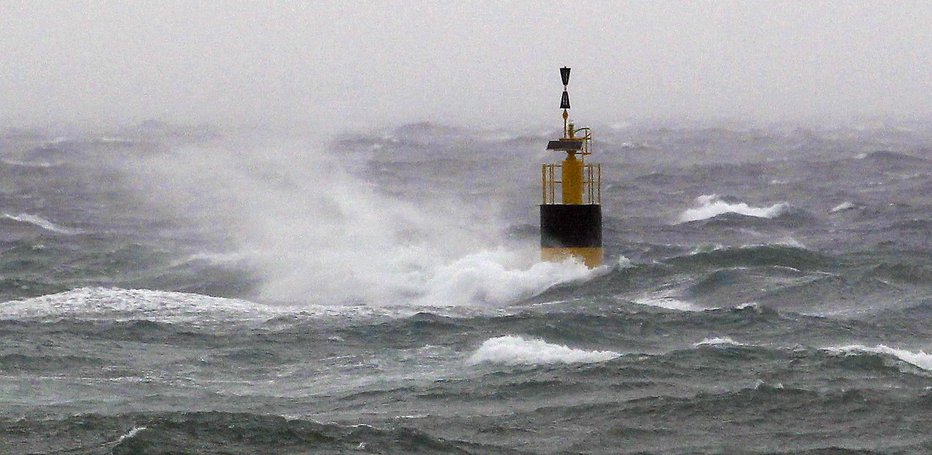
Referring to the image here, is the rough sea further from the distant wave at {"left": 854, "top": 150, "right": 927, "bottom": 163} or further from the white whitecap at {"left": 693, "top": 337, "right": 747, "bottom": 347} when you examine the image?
the distant wave at {"left": 854, "top": 150, "right": 927, "bottom": 163}

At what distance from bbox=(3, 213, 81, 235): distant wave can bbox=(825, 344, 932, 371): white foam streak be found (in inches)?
1106

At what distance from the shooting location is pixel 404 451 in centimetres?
2206

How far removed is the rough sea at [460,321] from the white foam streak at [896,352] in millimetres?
77

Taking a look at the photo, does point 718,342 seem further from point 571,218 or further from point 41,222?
point 41,222

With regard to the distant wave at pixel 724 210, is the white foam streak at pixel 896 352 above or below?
below

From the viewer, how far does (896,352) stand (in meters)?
28.0

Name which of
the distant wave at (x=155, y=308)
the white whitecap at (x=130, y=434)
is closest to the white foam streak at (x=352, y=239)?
the distant wave at (x=155, y=308)

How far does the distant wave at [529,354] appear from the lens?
2767cm

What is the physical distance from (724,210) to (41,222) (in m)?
20.7

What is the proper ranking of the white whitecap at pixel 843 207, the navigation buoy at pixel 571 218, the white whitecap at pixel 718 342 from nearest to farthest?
the white whitecap at pixel 718 342 → the navigation buoy at pixel 571 218 → the white whitecap at pixel 843 207

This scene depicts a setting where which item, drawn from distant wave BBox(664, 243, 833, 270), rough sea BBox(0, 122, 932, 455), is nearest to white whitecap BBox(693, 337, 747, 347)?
rough sea BBox(0, 122, 932, 455)

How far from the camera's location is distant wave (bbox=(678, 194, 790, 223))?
172ft

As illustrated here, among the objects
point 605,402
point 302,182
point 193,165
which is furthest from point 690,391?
point 193,165

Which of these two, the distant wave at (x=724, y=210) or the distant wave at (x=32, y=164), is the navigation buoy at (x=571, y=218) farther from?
the distant wave at (x=32, y=164)
